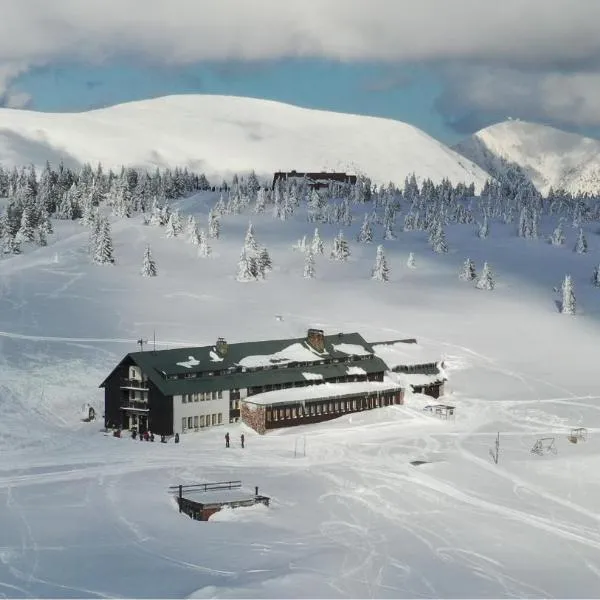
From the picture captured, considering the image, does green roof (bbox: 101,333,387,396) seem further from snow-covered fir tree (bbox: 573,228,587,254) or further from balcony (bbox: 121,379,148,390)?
snow-covered fir tree (bbox: 573,228,587,254)

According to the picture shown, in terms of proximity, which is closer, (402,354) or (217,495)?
(217,495)

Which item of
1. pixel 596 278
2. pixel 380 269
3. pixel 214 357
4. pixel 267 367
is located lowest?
pixel 267 367

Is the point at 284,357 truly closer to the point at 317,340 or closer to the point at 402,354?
the point at 317,340

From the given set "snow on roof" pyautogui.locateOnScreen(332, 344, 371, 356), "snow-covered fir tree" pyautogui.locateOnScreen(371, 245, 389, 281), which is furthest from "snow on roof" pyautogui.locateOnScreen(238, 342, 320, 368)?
"snow-covered fir tree" pyautogui.locateOnScreen(371, 245, 389, 281)

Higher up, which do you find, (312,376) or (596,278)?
(596,278)

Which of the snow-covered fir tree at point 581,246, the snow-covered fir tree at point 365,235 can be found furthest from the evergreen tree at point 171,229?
the snow-covered fir tree at point 581,246

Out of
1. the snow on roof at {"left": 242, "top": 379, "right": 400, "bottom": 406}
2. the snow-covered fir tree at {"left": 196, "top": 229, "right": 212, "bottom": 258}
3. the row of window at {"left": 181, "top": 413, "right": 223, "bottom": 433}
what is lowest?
the row of window at {"left": 181, "top": 413, "right": 223, "bottom": 433}

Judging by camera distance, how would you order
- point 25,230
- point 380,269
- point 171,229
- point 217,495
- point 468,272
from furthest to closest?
1. point 171,229
2. point 25,230
3. point 468,272
4. point 380,269
5. point 217,495

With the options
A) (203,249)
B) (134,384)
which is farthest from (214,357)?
(203,249)
